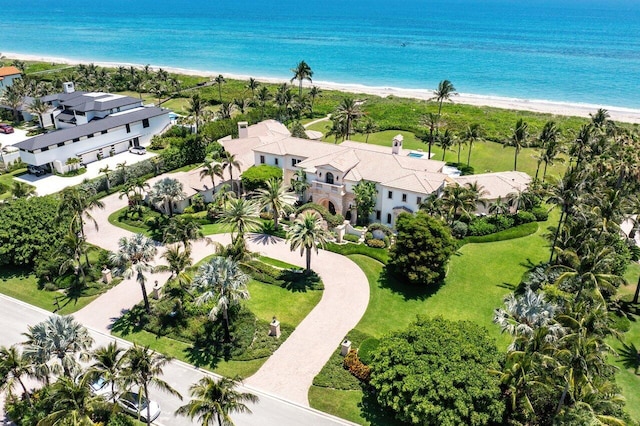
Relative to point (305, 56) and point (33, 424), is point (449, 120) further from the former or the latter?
point (305, 56)

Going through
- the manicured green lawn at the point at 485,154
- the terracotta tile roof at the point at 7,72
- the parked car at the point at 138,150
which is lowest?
the parked car at the point at 138,150

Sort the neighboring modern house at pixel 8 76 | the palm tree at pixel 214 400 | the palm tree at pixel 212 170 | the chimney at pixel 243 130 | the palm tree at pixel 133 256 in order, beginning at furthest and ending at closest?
the neighboring modern house at pixel 8 76 → the chimney at pixel 243 130 → the palm tree at pixel 212 170 → the palm tree at pixel 133 256 → the palm tree at pixel 214 400

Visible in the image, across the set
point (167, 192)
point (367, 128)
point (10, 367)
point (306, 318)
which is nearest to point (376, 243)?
→ point (306, 318)

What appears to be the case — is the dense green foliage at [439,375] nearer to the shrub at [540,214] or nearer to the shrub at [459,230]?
the shrub at [459,230]

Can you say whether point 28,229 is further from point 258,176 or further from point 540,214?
point 540,214

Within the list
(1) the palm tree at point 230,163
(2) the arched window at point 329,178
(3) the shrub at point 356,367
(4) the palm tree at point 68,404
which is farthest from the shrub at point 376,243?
(4) the palm tree at point 68,404

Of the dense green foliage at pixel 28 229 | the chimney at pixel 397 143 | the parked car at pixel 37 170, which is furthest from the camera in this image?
the parked car at pixel 37 170

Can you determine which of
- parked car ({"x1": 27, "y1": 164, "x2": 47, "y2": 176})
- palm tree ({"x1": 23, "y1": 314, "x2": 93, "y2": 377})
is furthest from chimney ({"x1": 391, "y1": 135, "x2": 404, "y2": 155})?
parked car ({"x1": 27, "y1": 164, "x2": 47, "y2": 176})

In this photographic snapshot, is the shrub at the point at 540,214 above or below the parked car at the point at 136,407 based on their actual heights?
above
